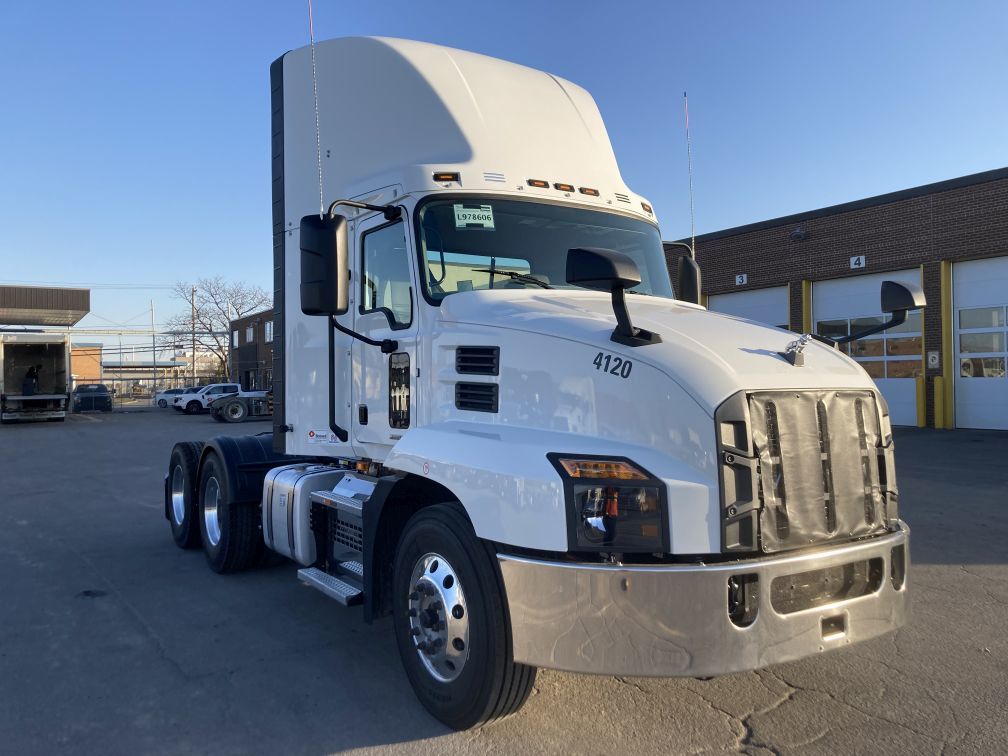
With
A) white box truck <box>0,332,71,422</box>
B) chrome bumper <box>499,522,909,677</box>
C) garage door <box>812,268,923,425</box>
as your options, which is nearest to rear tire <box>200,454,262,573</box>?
chrome bumper <box>499,522,909,677</box>

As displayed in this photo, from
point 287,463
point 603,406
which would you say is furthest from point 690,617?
point 287,463

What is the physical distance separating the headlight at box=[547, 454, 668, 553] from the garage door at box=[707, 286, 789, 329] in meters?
21.6

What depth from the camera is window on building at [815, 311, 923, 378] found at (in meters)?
21.2

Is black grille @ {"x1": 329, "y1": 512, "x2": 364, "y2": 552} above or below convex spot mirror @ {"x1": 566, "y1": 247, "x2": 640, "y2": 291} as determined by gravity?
below

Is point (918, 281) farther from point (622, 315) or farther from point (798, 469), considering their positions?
point (622, 315)

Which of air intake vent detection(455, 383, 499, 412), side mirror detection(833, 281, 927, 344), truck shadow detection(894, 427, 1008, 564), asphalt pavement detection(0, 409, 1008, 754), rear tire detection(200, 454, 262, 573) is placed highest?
side mirror detection(833, 281, 927, 344)

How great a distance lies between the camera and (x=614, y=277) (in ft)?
10.5

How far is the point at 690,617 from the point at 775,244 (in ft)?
75.5

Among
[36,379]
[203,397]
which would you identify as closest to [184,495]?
[36,379]

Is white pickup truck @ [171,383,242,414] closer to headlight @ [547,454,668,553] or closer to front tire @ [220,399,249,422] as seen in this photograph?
front tire @ [220,399,249,422]

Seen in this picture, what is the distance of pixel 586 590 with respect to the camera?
305 cm

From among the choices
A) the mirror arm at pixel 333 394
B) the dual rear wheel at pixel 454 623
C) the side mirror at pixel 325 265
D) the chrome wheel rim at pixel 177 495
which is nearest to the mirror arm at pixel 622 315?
the dual rear wheel at pixel 454 623

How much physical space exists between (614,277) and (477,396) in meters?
1.04

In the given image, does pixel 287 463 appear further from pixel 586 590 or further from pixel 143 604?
pixel 586 590
